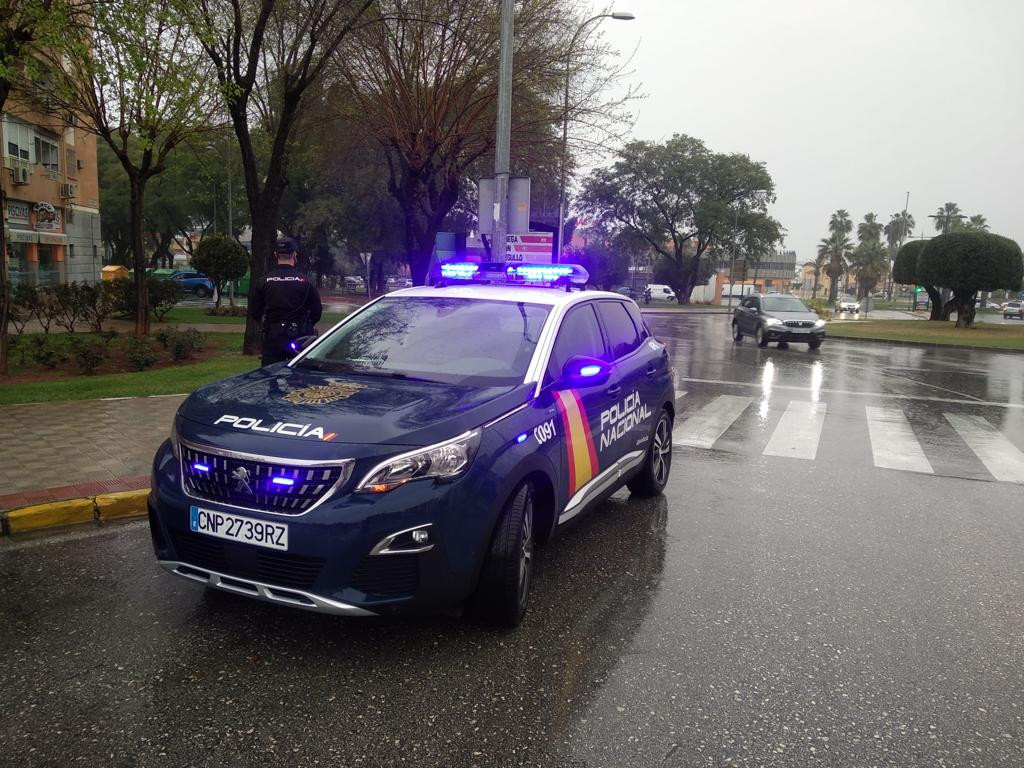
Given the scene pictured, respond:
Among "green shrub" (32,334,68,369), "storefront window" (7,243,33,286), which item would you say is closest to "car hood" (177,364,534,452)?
"green shrub" (32,334,68,369)

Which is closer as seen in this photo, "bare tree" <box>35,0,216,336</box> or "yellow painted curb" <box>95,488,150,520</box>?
"yellow painted curb" <box>95,488,150,520</box>

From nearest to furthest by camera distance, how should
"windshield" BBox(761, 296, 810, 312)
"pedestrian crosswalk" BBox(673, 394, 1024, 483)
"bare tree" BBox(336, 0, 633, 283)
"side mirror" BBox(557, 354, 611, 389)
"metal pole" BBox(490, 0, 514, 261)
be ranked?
"side mirror" BBox(557, 354, 611, 389) → "pedestrian crosswalk" BBox(673, 394, 1024, 483) → "metal pole" BBox(490, 0, 514, 261) → "bare tree" BBox(336, 0, 633, 283) → "windshield" BBox(761, 296, 810, 312)

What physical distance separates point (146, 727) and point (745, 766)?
2228mm

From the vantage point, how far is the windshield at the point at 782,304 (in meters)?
22.8

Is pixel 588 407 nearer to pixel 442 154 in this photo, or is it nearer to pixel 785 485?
pixel 785 485

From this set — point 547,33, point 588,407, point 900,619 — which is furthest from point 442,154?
point 900,619

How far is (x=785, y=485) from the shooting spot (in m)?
6.93

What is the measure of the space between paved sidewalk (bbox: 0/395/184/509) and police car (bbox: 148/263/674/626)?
1.99m

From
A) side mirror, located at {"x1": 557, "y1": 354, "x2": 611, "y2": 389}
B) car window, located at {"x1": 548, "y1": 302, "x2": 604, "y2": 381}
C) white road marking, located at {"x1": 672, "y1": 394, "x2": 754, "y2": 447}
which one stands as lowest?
white road marking, located at {"x1": 672, "y1": 394, "x2": 754, "y2": 447}

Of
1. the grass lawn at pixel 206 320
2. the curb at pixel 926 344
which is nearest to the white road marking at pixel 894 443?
the grass lawn at pixel 206 320

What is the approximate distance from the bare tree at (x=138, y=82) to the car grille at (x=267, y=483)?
7.13 metres

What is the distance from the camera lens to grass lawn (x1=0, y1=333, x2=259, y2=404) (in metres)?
9.21

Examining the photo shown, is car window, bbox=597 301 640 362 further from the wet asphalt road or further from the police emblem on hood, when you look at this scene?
the police emblem on hood

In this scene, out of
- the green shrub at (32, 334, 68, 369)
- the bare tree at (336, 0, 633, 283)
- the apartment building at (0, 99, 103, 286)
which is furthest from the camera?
the apartment building at (0, 99, 103, 286)
